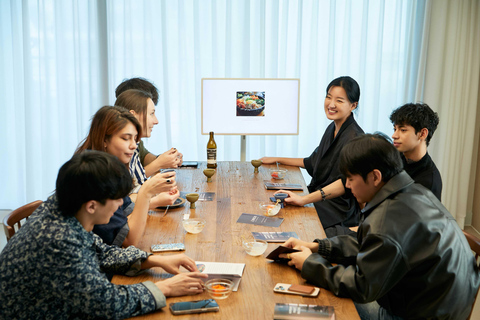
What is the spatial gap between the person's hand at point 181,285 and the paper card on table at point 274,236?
51 cm

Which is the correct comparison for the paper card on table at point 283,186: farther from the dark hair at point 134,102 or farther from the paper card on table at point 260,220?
the dark hair at point 134,102

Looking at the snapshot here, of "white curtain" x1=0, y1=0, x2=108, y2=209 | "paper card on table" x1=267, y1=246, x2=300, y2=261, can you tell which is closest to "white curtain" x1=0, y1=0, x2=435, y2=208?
"white curtain" x1=0, y1=0, x2=108, y2=209

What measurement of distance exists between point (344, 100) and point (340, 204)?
666 mm

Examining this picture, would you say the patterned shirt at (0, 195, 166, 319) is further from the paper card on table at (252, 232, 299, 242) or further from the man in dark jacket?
the man in dark jacket

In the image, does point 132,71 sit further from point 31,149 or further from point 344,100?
point 344,100

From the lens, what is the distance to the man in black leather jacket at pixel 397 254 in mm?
1564

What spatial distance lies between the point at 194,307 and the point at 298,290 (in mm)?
348

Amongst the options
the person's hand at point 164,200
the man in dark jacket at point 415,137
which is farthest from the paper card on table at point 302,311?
the man in dark jacket at point 415,137

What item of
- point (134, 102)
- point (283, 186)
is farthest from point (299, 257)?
point (134, 102)

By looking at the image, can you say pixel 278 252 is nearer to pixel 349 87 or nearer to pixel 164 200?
pixel 164 200

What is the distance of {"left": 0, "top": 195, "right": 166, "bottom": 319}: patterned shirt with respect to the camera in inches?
55.7

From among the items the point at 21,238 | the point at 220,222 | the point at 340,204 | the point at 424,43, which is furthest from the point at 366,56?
the point at 21,238

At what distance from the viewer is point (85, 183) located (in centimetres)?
144

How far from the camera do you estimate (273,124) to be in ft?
12.7
